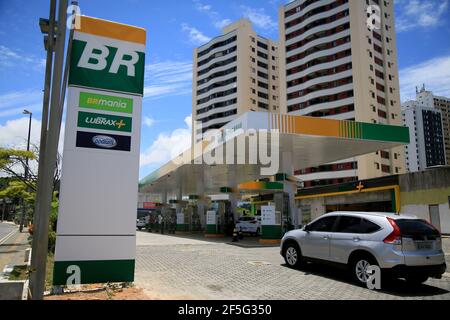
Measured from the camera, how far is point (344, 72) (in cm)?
6438

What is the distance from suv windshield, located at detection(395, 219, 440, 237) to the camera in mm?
7855

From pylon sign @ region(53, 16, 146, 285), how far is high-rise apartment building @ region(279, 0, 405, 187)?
180 feet

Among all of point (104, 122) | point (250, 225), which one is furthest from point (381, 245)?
point (250, 225)

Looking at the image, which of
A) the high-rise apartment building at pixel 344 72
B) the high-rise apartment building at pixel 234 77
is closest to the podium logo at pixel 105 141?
the high-rise apartment building at pixel 344 72

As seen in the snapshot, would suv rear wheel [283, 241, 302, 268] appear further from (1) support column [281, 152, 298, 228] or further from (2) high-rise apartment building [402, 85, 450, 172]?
(2) high-rise apartment building [402, 85, 450, 172]

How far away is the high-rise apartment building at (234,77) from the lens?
86875 mm

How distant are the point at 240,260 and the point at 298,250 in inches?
114

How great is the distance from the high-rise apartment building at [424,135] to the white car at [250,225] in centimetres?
6731

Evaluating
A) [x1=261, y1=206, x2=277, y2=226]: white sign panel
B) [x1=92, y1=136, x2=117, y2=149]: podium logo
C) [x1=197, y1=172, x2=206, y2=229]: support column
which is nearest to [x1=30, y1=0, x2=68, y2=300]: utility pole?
[x1=92, y1=136, x2=117, y2=149]: podium logo

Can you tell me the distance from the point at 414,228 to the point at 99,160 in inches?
256

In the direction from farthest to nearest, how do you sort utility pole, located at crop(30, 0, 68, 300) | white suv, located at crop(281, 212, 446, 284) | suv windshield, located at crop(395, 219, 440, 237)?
suv windshield, located at crop(395, 219, 440, 237) → white suv, located at crop(281, 212, 446, 284) → utility pole, located at crop(30, 0, 68, 300)
